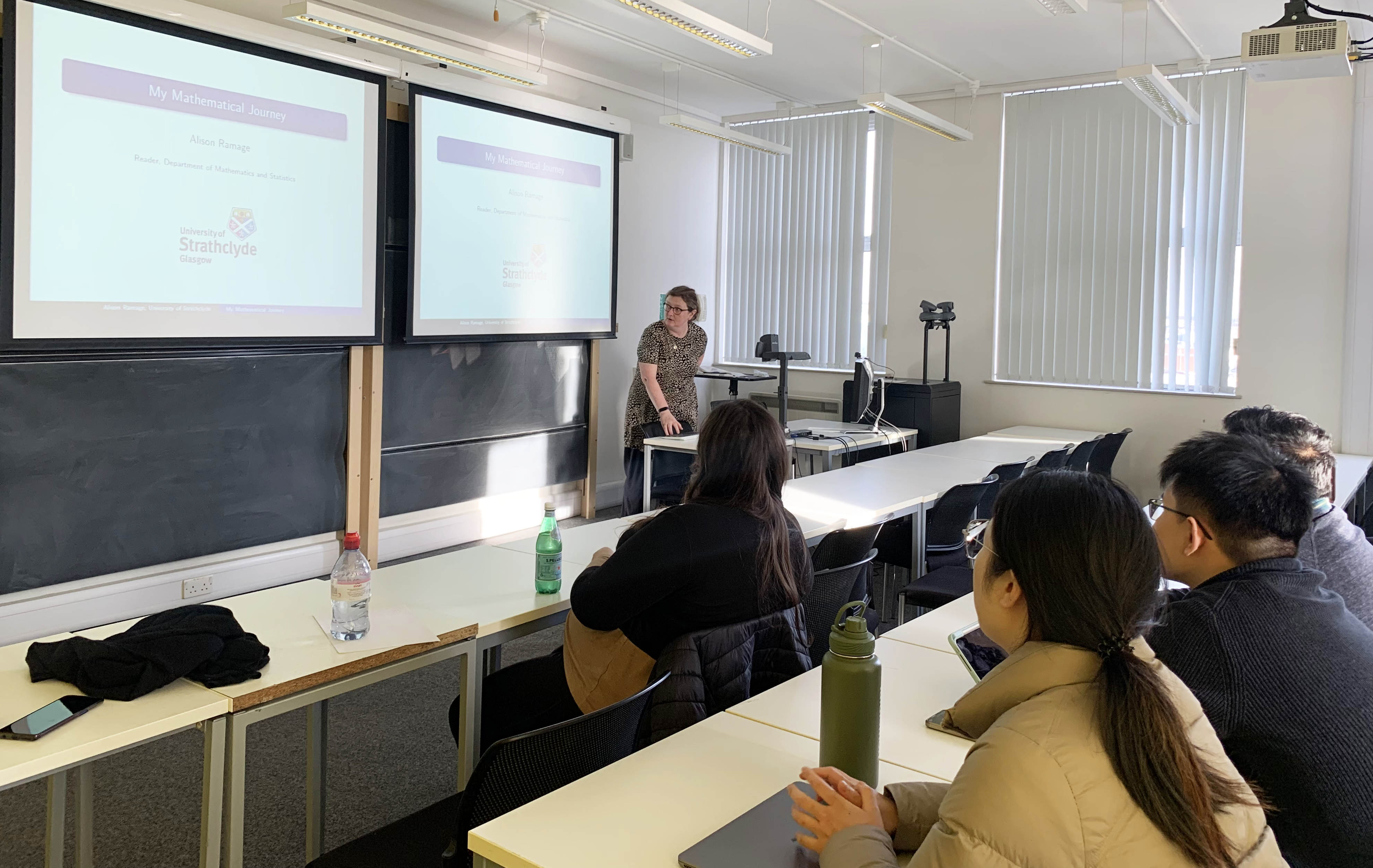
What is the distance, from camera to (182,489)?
420 centimetres

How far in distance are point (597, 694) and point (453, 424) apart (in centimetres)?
358

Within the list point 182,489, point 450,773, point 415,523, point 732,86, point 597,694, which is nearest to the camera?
point 597,694

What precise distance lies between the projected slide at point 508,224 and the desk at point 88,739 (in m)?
3.42

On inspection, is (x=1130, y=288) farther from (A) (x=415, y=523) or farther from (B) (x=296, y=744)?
(B) (x=296, y=744)

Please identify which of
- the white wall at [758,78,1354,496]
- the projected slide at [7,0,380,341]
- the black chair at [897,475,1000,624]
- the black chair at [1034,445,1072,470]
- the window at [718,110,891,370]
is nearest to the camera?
the black chair at [897,475,1000,624]

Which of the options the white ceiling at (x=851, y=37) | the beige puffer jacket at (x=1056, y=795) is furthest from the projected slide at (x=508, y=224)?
the beige puffer jacket at (x=1056, y=795)

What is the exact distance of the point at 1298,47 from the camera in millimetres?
3271

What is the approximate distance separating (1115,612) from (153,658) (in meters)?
1.57

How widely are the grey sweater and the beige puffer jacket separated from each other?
114cm

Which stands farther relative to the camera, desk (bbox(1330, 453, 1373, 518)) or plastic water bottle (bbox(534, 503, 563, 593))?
desk (bbox(1330, 453, 1373, 518))

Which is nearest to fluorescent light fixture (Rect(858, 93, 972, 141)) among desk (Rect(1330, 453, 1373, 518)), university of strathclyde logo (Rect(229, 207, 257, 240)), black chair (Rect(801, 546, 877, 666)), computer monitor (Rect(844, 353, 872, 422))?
computer monitor (Rect(844, 353, 872, 422))

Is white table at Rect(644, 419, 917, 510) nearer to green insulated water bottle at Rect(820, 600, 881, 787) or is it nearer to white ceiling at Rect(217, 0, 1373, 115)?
white ceiling at Rect(217, 0, 1373, 115)

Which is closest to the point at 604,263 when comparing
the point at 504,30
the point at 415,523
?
the point at 504,30

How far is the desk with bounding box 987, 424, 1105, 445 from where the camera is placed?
19.0ft
